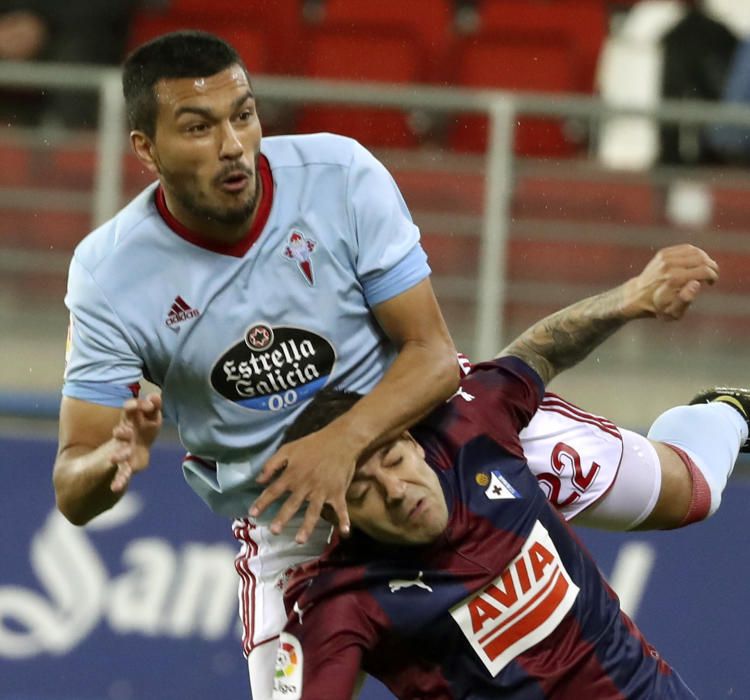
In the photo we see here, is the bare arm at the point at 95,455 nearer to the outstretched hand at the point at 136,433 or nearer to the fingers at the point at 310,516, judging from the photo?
the outstretched hand at the point at 136,433

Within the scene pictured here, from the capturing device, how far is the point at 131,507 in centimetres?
589

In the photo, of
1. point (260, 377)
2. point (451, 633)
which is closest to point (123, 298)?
point (260, 377)

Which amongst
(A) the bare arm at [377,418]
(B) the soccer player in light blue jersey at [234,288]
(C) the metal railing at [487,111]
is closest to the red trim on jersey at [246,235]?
(B) the soccer player in light blue jersey at [234,288]

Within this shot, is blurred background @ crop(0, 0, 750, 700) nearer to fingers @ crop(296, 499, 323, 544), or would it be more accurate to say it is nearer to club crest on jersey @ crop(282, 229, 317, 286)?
club crest on jersey @ crop(282, 229, 317, 286)

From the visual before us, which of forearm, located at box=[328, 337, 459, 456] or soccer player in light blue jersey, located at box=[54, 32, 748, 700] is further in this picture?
soccer player in light blue jersey, located at box=[54, 32, 748, 700]

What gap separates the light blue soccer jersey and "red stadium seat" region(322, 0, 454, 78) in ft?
11.3

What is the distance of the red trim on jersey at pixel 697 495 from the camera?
401cm

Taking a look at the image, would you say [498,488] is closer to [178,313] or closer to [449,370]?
[449,370]

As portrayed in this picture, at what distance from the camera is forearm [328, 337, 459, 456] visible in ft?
10.7

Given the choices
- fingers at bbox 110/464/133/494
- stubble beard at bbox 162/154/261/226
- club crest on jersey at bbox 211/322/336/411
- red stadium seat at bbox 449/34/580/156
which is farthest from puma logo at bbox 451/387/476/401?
red stadium seat at bbox 449/34/580/156

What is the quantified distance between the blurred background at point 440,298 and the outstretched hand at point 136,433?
112 inches

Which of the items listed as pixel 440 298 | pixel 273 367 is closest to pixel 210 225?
pixel 273 367

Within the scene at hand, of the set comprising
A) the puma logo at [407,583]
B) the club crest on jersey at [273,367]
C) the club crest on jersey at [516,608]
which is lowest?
the club crest on jersey at [516,608]

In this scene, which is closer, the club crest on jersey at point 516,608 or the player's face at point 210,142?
the player's face at point 210,142
